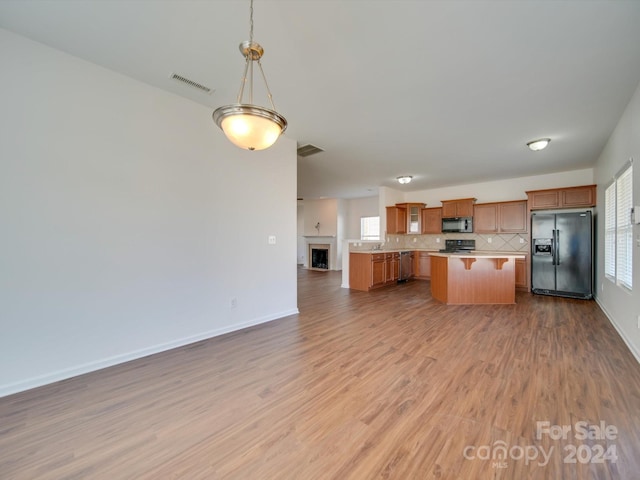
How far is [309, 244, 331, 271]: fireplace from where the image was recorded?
33.6ft

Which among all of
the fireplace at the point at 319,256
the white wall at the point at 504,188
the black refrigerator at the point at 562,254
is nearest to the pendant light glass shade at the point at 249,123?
the black refrigerator at the point at 562,254

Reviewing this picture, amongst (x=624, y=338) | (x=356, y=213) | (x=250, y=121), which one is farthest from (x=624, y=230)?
(x=356, y=213)

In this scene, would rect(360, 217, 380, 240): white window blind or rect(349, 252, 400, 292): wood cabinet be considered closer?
rect(349, 252, 400, 292): wood cabinet

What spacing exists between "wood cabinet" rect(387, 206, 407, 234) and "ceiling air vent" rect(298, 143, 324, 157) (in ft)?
12.6

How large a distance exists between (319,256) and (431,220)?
4442 mm

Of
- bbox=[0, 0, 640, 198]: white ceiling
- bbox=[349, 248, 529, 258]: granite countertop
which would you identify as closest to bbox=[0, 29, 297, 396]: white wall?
bbox=[0, 0, 640, 198]: white ceiling

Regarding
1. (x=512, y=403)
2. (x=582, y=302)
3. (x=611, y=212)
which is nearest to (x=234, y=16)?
(x=512, y=403)

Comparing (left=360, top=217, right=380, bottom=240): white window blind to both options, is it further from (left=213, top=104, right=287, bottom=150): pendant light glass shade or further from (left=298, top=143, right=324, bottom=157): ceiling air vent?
(left=213, top=104, right=287, bottom=150): pendant light glass shade

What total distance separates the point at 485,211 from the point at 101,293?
315 inches

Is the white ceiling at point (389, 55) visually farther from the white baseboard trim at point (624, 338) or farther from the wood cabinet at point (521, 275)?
the wood cabinet at point (521, 275)

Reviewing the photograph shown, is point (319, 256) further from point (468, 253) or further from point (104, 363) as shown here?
point (104, 363)

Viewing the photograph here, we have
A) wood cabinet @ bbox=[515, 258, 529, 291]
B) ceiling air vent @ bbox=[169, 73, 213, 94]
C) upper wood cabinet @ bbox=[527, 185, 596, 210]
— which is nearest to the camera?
ceiling air vent @ bbox=[169, 73, 213, 94]

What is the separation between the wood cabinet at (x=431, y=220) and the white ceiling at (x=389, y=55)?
396cm

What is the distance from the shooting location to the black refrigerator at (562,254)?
5.21m
